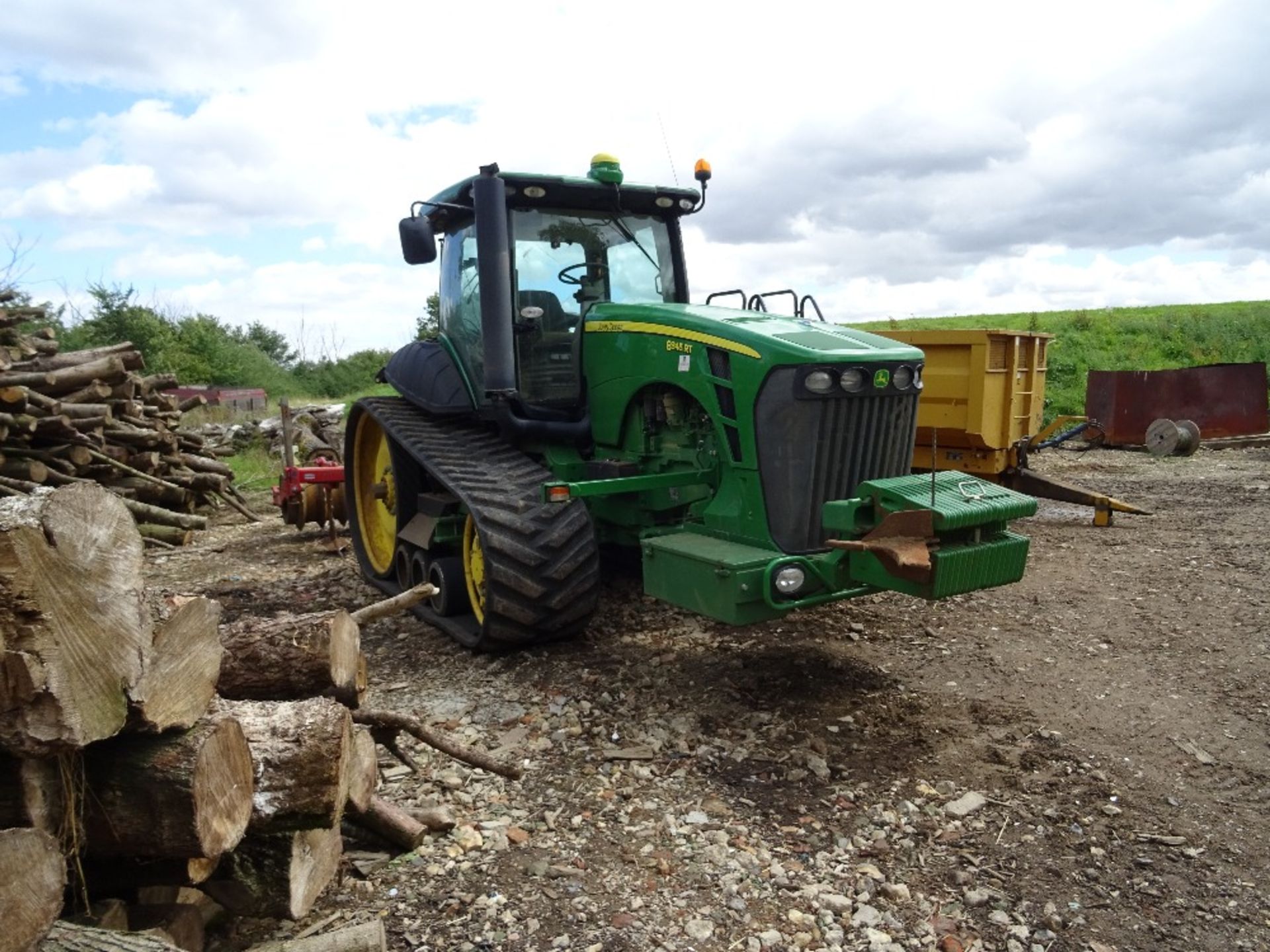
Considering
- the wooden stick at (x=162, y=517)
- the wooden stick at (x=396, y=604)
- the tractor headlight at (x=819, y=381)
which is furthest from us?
the wooden stick at (x=162, y=517)

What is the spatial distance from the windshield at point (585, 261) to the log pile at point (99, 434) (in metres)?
4.84

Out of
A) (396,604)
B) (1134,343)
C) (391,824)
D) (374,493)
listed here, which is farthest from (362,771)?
(1134,343)

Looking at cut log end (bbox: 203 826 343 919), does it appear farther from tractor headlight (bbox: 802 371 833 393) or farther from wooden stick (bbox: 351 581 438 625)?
tractor headlight (bbox: 802 371 833 393)

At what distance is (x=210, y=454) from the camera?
1161 cm

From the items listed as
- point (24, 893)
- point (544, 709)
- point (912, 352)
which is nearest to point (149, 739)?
point (24, 893)

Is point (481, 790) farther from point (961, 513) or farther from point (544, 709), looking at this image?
point (961, 513)

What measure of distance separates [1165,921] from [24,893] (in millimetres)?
2969

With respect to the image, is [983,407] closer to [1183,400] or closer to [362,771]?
[362,771]

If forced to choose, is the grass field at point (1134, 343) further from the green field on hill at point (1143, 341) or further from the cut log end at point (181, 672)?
the cut log end at point (181, 672)

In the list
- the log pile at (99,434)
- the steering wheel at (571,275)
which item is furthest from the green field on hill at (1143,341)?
the steering wheel at (571,275)

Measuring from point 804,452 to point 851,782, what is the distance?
4.77 ft

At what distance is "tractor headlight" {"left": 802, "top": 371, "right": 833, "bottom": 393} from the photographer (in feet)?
14.4

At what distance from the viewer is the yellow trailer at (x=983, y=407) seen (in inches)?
337

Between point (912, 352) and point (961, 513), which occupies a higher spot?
point (912, 352)
